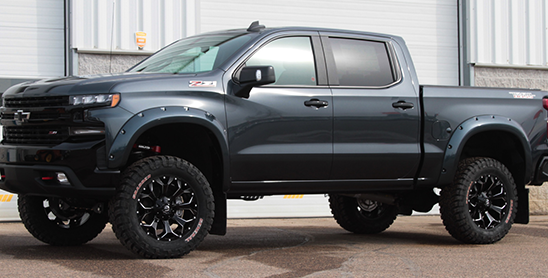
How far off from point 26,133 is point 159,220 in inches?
50.4

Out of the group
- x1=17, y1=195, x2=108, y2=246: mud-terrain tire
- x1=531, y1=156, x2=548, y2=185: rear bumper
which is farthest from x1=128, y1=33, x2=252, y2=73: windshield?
x1=531, y1=156, x2=548, y2=185: rear bumper

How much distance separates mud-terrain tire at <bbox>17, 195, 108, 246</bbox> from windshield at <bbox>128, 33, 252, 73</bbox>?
1.46m

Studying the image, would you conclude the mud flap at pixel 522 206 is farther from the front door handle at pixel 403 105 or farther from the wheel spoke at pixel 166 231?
the wheel spoke at pixel 166 231

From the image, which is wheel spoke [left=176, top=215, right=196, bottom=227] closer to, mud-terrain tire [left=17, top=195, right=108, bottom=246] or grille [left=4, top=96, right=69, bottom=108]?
mud-terrain tire [left=17, top=195, right=108, bottom=246]

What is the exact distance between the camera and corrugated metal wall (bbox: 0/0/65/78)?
10.1 metres

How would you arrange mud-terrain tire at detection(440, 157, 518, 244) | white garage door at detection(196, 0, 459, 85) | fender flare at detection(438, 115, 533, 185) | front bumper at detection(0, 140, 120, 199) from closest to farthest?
1. front bumper at detection(0, 140, 120, 199)
2. fender flare at detection(438, 115, 533, 185)
3. mud-terrain tire at detection(440, 157, 518, 244)
4. white garage door at detection(196, 0, 459, 85)

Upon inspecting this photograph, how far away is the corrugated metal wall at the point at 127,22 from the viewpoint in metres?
10.2

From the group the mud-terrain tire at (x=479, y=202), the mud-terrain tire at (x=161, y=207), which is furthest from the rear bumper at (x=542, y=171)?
the mud-terrain tire at (x=161, y=207)

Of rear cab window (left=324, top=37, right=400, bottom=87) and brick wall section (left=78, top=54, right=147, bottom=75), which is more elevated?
brick wall section (left=78, top=54, right=147, bottom=75)

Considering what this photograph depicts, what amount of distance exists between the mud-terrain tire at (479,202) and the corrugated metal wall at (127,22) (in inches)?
221

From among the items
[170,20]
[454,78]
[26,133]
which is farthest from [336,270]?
[454,78]

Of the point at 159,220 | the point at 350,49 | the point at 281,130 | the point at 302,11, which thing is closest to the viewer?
the point at 159,220

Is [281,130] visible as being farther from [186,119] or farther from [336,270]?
[336,270]

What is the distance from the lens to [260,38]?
591 cm
